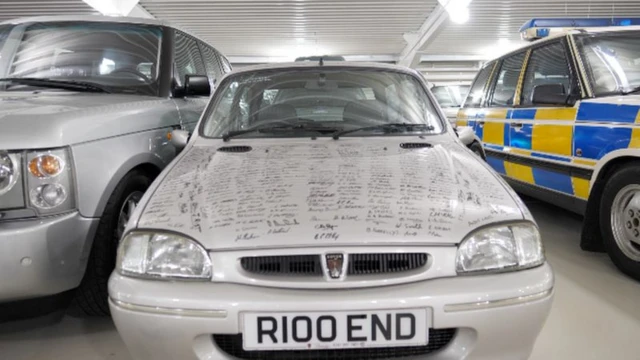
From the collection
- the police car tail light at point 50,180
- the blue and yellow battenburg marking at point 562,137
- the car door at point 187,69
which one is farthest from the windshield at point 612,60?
the police car tail light at point 50,180

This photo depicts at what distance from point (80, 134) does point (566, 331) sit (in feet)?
7.33

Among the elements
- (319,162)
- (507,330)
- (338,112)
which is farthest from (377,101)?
(507,330)

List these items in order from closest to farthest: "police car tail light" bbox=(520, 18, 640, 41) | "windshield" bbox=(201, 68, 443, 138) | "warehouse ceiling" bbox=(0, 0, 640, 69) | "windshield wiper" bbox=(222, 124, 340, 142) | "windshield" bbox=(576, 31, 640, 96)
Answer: "windshield wiper" bbox=(222, 124, 340, 142) → "windshield" bbox=(201, 68, 443, 138) → "windshield" bbox=(576, 31, 640, 96) → "police car tail light" bbox=(520, 18, 640, 41) → "warehouse ceiling" bbox=(0, 0, 640, 69)

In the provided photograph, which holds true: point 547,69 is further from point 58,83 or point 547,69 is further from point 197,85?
point 58,83

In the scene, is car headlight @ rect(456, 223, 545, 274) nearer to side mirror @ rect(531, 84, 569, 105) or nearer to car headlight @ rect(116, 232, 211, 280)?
car headlight @ rect(116, 232, 211, 280)

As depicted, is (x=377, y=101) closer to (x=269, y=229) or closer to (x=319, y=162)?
(x=319, y=162)

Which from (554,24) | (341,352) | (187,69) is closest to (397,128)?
(341,352)

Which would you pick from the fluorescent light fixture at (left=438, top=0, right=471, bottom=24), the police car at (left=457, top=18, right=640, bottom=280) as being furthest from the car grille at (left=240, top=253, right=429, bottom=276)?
the fluorescent light fixture at (left=438, top=0, right=471, bottom=24)

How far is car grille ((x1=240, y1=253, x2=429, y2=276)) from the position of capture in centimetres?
138

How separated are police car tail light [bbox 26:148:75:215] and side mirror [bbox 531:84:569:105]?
107 inches

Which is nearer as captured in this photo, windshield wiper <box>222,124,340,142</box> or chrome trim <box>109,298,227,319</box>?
chrome trim <box>109,298,227,319</box>

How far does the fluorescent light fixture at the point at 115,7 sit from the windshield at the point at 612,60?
820 centimetres

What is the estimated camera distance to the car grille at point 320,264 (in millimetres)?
1380

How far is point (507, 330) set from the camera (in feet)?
4.45
